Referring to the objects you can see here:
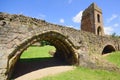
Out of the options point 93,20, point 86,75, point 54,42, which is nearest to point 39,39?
point 54,42

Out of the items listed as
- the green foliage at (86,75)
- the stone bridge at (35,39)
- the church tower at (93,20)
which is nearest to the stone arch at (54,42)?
the stone bridge at (35,39)

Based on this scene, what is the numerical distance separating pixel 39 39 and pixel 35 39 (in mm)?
469

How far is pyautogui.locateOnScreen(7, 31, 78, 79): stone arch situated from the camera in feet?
30.2

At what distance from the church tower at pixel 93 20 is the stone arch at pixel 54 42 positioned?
49.5 feet

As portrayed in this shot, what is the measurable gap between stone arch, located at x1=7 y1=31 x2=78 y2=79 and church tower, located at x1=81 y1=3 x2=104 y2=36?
1509cm

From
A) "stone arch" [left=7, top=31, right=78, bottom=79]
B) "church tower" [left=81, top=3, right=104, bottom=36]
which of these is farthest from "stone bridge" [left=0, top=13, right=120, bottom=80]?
"church tower" [left=81, top=3, right=104, bottom=36]

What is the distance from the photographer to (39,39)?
426 inches

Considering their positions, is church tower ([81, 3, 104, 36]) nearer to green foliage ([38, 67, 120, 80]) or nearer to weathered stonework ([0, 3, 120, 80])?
weathered stonework ([0, 3, 120, 80])

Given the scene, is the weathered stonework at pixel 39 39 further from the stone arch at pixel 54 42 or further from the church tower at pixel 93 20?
the church tower at pixel 93 20

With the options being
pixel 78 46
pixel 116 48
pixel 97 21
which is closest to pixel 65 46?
pixel 78 46

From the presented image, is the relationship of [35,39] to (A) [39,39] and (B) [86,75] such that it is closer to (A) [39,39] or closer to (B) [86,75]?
(A) [39,39]

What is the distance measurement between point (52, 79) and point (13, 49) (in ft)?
9.17

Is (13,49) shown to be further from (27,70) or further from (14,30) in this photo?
(27,70)

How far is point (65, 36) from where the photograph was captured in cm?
1218
